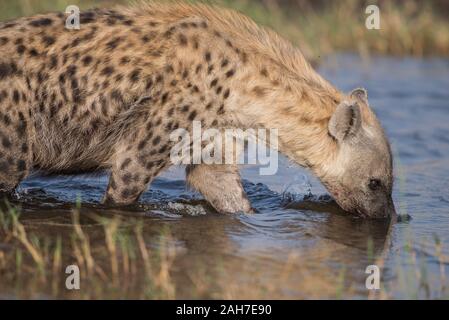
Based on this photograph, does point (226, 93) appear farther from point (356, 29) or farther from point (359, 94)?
point (356, 29)

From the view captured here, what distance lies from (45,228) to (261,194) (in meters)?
1.95

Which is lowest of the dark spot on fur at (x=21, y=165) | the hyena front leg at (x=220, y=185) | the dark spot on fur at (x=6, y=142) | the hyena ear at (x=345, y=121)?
the hyena front leg at (x=220, y=185)

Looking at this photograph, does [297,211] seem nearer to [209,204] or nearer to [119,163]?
[209,204]

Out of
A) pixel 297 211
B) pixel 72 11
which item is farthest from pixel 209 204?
pixel 72 11

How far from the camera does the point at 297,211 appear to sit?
21.1ft

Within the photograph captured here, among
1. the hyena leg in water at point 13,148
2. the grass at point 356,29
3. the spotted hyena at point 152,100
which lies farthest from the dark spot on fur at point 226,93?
the grass at point 356,29

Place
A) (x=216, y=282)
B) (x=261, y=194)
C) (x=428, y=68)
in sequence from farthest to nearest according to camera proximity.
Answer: (x=428, y=68)
(x=261, y=194)
(x=216, y=282)

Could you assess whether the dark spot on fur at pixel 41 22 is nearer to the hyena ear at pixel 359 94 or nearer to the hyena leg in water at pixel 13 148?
the hyena leg in water at pixel 13 148

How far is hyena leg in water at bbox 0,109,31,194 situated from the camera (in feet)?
17.9

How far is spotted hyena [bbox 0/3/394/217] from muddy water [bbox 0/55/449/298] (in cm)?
31

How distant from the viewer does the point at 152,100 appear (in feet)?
18.4

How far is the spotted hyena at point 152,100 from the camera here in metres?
5.57

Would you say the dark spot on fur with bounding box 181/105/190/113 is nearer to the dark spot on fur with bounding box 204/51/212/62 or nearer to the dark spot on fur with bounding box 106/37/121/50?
the dark spot on fur with bounding box 204/51/212/62

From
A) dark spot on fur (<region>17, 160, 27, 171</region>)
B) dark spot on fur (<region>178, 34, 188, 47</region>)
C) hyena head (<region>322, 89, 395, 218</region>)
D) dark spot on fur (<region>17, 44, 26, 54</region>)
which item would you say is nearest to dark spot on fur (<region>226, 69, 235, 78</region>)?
dark spot on fur (<region>178, 34, 188, 47</region>)
